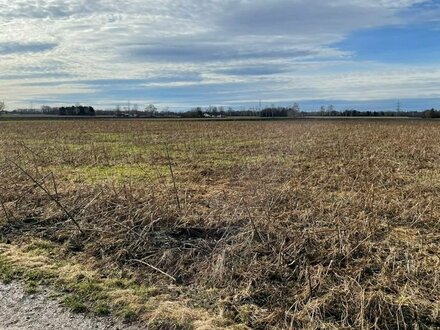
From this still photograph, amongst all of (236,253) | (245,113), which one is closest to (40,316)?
(236,253)

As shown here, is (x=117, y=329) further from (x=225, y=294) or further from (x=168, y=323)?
(x=225, y=294)

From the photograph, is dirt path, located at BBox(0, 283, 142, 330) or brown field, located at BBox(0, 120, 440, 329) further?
brown field, located at BBox(0, 120, 440, 329)

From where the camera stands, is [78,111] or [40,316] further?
[78,111]

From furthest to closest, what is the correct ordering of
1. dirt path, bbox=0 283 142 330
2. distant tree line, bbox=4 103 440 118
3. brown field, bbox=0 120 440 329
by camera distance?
distant tree line, bbox=4 103 440 118
brown field, bbox=0 120 440 329
dirt path, bbox=0 283 142 330

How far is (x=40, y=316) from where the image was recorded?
4.49 meters

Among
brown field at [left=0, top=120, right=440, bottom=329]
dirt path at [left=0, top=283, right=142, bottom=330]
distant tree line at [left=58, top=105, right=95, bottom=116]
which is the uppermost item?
distant tree line at [left=58, top=105, right=95, bottom=116]

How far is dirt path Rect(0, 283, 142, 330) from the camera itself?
4.28m

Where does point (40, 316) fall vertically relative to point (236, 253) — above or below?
below

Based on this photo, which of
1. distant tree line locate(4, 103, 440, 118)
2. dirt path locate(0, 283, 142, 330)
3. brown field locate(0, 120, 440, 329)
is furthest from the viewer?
distant tree line locate(4, 103, 440, 118)

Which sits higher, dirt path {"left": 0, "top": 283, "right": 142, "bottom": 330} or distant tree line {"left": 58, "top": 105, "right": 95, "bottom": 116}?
distant tree line {"left": 58, "top": 105, "right": 95, "bottom": 116}

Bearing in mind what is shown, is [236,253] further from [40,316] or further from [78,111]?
[78,111]

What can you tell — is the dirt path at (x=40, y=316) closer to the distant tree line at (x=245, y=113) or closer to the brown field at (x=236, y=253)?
the brown field at (x=236, y=253)

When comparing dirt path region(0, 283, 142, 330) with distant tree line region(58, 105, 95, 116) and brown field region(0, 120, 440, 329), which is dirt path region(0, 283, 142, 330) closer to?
brown field region(0, 120, 440, 329)

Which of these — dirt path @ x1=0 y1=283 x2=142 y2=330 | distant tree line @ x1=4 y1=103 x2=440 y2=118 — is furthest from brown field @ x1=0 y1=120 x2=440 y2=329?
distant tree line @ x1=4 y1=103 x2=440 y2=118
